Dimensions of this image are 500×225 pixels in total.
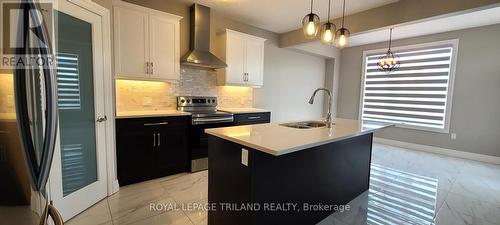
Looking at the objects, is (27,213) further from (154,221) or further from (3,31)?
(154,221)

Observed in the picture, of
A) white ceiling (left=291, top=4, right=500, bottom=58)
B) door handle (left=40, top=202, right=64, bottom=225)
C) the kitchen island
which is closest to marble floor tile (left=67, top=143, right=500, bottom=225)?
the kitchen island

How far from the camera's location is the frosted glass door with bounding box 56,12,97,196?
2.07 m

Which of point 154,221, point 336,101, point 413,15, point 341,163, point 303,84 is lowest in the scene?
point 154,221

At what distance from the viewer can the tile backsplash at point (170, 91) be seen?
126 inches

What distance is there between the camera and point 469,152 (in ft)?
14.6

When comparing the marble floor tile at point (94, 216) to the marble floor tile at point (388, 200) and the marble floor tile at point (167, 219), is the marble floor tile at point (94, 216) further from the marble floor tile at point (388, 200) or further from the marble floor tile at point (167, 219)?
the marble floor tile at point (167, 219)

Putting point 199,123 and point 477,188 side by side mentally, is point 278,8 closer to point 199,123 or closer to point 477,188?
point 199,123

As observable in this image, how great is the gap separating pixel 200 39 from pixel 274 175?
2767 mm

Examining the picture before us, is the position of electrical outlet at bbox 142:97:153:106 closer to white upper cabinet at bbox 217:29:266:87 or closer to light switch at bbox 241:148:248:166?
white upper cabinet at bbox 217:29:266:87

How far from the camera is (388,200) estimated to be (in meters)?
2.64

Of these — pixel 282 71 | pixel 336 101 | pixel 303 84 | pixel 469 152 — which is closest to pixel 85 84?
pixel 282 71

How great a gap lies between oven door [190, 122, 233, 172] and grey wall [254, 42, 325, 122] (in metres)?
1.70

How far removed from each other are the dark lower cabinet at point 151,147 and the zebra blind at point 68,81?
57 cm

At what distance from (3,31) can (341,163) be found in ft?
Result: 8.34
